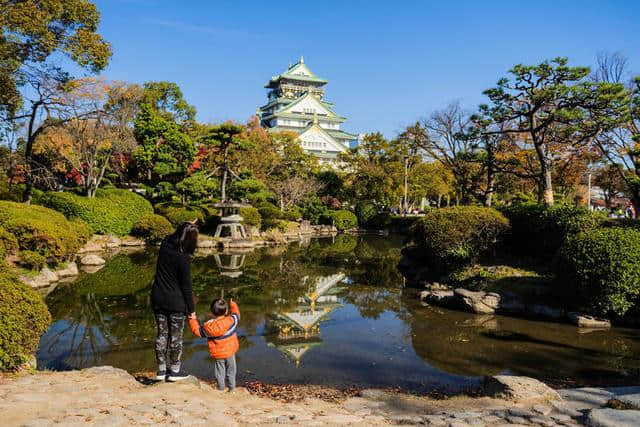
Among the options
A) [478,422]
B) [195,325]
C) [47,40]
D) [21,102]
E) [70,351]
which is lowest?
[70,351]

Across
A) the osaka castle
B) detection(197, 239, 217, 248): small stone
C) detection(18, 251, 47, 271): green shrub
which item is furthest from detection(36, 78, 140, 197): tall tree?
the osaka castle

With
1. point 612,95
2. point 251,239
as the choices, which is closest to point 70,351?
point 612,95

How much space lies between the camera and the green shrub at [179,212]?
22456 mm

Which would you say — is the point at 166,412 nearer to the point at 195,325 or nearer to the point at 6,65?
the point at 195,325

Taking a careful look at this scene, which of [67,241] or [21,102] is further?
[21,102]

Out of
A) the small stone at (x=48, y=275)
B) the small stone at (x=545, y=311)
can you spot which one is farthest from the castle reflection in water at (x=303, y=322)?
the small stone at (x=48, y=275)

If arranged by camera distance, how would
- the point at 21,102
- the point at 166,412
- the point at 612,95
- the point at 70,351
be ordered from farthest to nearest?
the point at 21,102
the point at 612,95
the point at 70,351
the point at 166,412

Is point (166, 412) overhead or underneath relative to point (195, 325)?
underneath

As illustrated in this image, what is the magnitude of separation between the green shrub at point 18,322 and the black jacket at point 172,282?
63.4 inches

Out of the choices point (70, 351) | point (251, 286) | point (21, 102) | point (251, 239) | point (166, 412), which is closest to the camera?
point (166, 412)

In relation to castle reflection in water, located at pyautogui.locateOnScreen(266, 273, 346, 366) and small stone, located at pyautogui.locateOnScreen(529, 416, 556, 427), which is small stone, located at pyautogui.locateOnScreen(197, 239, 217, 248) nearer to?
castle reflection in water, located at pyautogui.locateOnScreen(266, 273, 346, 366)

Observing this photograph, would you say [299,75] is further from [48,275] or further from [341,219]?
[48,275]

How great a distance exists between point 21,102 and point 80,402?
12807 mm

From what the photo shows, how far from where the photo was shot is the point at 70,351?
6.38m
